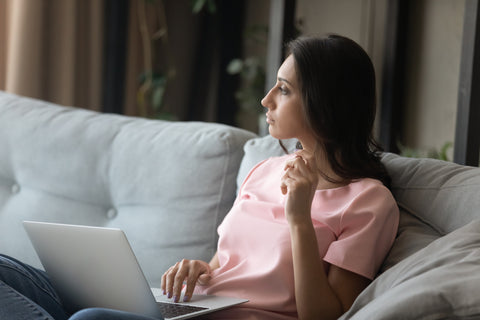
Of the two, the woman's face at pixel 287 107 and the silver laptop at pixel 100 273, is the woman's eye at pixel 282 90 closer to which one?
the woman's face at pixel 287 107

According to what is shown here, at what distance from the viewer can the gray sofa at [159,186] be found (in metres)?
1.18

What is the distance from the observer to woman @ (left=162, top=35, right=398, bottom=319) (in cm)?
114

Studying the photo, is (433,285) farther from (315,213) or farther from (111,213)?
(111,213)

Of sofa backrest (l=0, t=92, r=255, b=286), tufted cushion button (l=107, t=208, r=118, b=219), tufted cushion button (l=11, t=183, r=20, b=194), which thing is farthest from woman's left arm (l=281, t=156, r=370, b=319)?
tufted cushion button (l=11, t=183, r=20, b=194)

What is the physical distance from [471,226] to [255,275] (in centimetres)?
40

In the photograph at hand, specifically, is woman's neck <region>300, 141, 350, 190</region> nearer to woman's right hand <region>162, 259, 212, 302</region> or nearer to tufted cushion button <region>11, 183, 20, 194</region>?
woman's right hand <region>162, 259, 212, 302</region>

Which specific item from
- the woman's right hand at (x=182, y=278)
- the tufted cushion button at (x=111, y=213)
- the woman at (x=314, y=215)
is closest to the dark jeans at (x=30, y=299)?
the woman at (x=314, y=215)

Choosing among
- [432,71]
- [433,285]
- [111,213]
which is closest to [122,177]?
[111,213]

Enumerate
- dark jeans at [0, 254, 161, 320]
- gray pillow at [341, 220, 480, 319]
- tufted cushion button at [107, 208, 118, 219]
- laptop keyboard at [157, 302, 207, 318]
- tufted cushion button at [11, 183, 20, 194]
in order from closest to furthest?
gray pillow at [341, 220, 480, 319] < dark jeans at [0, 254, 161, 320] < laptop keyboard at [157, 302, 207, 318] < tufted cushion button at [107, 208, 118, 219] < tufted cushion button at [11, 183, 20, 194]

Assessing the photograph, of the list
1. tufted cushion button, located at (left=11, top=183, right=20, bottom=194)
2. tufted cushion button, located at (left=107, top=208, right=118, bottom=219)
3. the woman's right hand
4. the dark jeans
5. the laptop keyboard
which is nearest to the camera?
the dark jeans

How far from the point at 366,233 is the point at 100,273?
48 cm

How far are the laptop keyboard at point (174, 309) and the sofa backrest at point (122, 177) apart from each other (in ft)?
1.30

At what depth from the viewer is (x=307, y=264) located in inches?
44.2

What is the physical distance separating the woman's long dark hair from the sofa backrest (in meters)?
0.42
